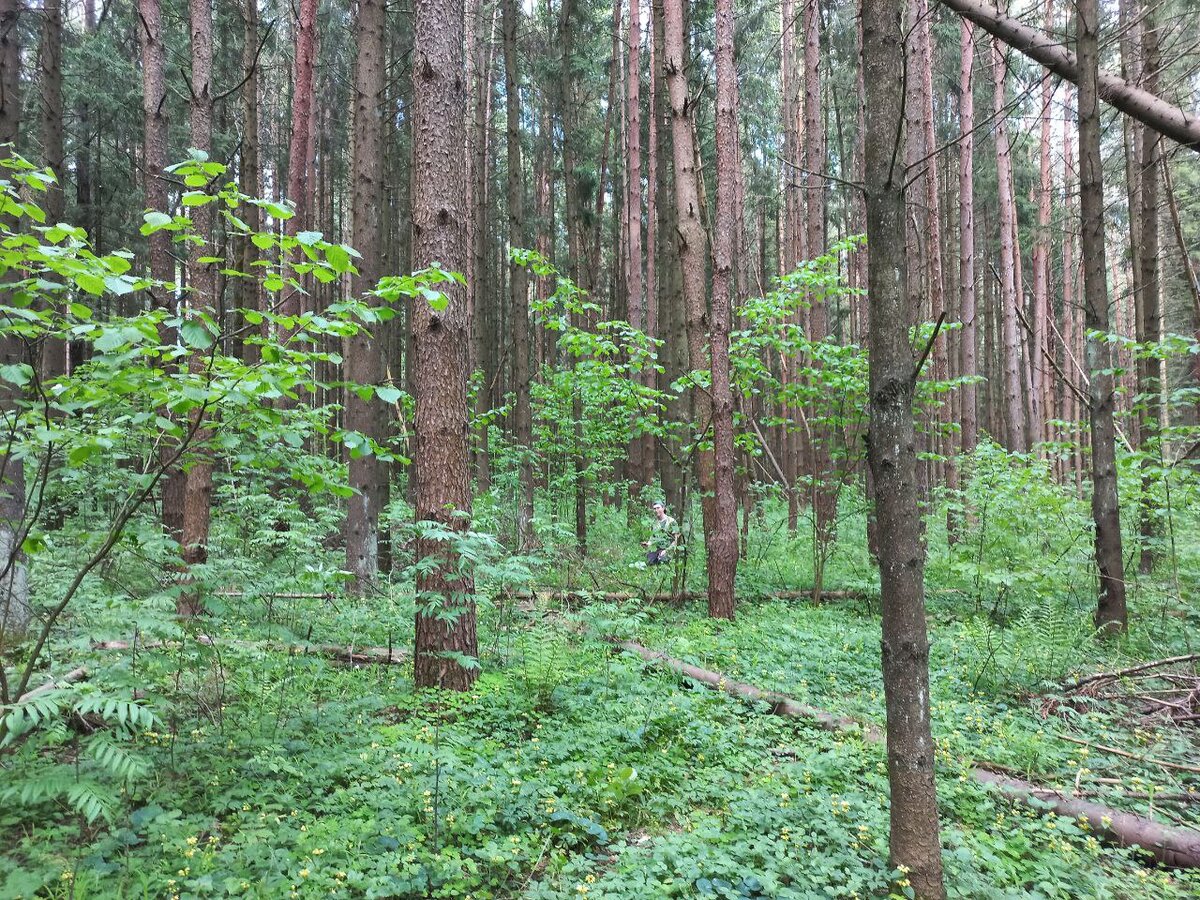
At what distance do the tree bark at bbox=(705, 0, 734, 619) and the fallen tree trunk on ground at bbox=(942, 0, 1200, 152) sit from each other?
10.7ft

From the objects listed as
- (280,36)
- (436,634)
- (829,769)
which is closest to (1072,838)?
(829,769)

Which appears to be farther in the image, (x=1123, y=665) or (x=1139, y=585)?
(x=1139, y=585)

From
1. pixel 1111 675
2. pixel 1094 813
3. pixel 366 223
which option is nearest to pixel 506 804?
pixel 1094 813

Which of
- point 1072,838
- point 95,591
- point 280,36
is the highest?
point 280,36

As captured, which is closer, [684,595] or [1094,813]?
[1094,813]

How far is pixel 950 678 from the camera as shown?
5562 mm

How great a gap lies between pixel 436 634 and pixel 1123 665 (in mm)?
6109

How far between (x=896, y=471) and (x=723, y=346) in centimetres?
570

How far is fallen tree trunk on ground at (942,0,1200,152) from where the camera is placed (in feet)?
15.8

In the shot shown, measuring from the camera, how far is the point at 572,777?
12.4 ft

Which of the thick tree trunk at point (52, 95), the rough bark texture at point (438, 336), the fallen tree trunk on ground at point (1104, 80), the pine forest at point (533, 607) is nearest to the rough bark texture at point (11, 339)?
the pine forest at point (533, 607)

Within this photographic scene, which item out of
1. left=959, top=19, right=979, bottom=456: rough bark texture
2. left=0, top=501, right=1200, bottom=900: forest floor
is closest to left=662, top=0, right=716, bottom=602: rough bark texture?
left=0, top=501, right=1200, bottom=900: forest floor

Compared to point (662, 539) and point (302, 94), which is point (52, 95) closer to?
point (302, 94)

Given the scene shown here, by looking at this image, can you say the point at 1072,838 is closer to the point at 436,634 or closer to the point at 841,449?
the point at 436,634
